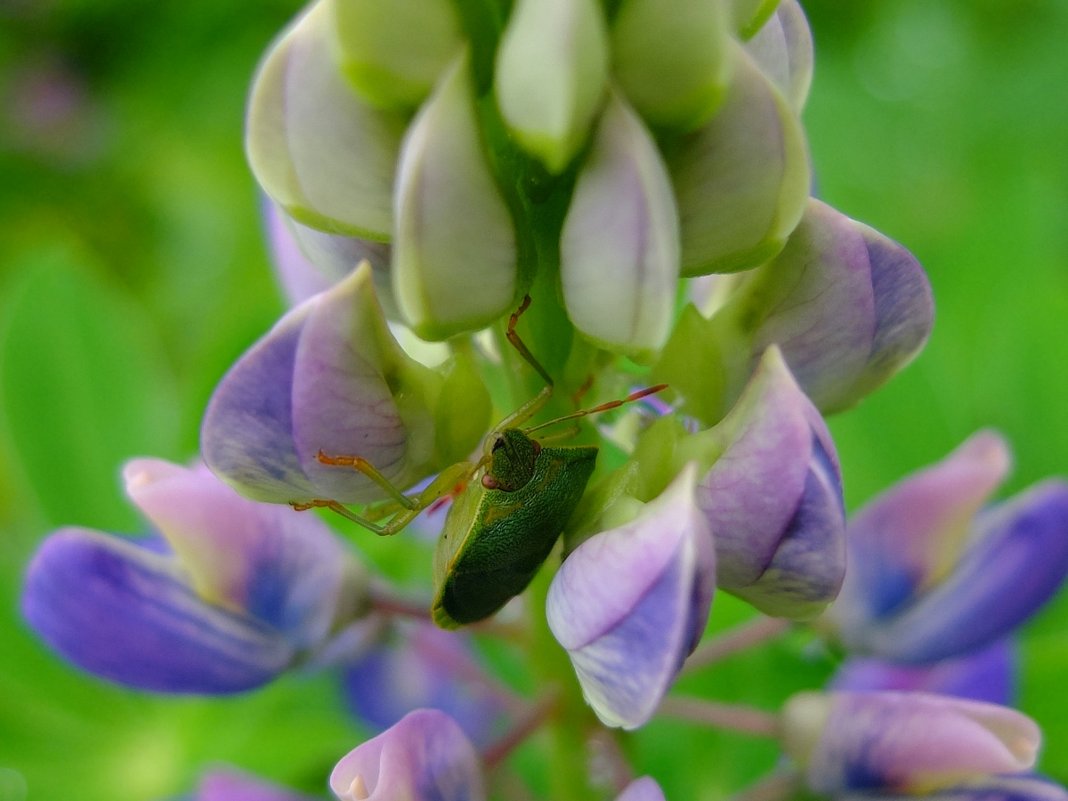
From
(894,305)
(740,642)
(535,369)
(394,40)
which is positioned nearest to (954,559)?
(740,642)

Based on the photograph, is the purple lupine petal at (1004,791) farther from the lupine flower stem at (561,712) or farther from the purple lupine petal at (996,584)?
the lupine flower stem at (561,712)

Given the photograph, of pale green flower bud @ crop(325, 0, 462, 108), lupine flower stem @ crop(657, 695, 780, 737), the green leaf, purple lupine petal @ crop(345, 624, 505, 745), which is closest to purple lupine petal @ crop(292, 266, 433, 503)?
pale green flower bud @ crop(325, 0, 462, 108)

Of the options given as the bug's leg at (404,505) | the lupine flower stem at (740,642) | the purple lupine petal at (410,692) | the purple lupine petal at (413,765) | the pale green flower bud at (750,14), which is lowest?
the purple lupine petal at (410,692)

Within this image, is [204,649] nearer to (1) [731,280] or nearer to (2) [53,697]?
(1) [731,280]

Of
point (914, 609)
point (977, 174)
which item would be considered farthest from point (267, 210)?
point (977, 174)

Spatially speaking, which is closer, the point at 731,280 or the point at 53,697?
the point at 731,280

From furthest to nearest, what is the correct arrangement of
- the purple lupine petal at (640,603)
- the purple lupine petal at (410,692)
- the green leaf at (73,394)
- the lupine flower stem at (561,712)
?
the green leaf at (73,394) < the purple lupine petal at (410,692) < the lupine flower stem at (561,712) < the purple lupine petal at (640,603)

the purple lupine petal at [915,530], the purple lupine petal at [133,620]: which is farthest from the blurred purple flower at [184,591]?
the purple lupine petal at [915,530]
